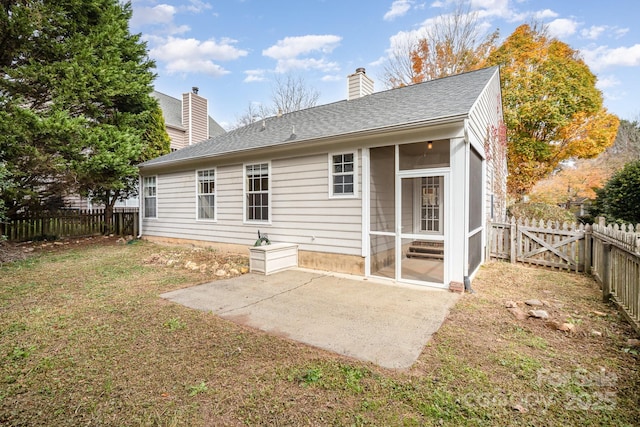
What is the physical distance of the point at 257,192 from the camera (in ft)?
25.8

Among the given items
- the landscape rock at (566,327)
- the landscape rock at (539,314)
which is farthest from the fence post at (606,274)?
the landscape rock at (566,327)

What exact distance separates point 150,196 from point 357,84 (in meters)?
8.45

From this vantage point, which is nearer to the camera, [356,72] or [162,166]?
[356,72]

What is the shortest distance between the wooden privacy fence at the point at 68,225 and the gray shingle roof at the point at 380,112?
458cm

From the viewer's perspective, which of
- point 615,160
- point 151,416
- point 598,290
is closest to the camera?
point 151,416

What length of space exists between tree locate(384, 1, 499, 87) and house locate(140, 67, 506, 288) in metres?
9.58

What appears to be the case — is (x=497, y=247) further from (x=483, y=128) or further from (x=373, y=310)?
(x=373, y=310)

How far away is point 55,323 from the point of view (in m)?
3.76

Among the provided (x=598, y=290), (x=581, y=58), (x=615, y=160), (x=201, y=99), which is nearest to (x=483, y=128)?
(x=598, y=290)

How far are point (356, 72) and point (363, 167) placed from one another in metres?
4.76

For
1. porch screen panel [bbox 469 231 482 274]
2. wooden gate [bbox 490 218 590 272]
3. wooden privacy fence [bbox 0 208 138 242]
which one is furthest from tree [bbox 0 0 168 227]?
wooden gate [bbox 490 218 590 272]

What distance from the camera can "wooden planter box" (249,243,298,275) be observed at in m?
6.43

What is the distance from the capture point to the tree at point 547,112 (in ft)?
44.7

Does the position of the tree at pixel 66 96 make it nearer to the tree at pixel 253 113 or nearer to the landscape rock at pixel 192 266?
the landscape rock at pixel 192 266
